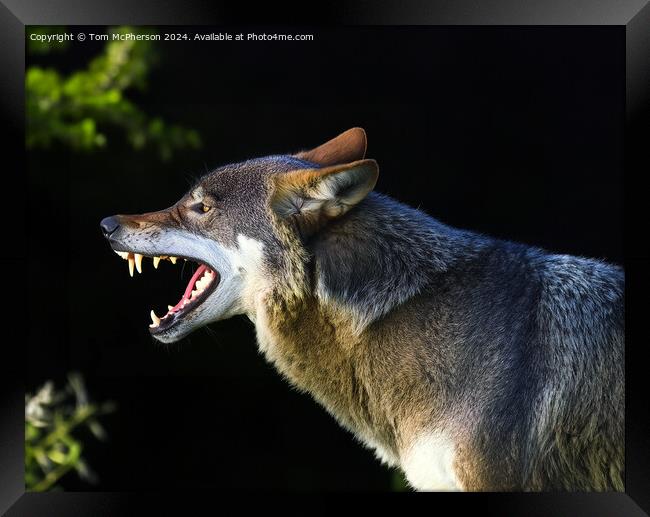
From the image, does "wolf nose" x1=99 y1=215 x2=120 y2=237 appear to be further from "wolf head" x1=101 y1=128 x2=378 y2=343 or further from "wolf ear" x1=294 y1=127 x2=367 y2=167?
"wolf ear" x1=294 y1=127 x2=367 y2=167

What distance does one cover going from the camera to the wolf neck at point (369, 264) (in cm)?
402

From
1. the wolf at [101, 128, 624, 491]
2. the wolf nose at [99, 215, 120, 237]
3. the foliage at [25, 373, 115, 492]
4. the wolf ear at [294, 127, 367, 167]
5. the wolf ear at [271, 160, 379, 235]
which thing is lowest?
the foliage at [25, 373, 115, 492]

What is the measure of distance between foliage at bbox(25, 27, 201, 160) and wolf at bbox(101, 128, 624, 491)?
0.92m

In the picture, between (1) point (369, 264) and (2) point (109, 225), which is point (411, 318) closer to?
(1) point (369, 264)

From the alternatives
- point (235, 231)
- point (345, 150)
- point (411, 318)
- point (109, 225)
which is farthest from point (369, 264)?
point (109, 225)

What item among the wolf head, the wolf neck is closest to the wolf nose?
the wolf head

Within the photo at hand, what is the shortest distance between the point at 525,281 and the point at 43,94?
2.93 meters

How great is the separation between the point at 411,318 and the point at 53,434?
7.04ft

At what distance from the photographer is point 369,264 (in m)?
4.03

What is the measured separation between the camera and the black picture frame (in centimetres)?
430

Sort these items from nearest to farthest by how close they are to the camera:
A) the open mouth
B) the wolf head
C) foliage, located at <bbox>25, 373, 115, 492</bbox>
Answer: the wolf head < the open mouth < foliage, located at <bbox>25, 373, 115, 492</bbox>

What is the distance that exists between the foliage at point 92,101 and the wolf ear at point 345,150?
1053mm

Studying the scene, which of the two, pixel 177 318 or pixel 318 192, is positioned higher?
pixel 318 192
